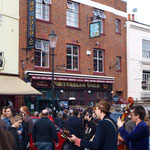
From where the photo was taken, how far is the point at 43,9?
18625mm

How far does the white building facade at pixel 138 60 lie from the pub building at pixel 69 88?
119 inches

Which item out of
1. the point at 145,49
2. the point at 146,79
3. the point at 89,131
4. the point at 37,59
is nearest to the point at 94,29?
the point at 37,59

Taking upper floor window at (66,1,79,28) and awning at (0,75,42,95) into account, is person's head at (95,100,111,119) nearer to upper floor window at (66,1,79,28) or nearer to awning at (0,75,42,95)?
awning at (0,75,42,95)

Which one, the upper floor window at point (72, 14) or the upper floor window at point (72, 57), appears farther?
the upper floor window at point (72, 14)

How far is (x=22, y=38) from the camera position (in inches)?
673

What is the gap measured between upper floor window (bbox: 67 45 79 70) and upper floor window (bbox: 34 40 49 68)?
1912 millimetres

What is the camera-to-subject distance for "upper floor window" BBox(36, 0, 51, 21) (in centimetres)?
1839

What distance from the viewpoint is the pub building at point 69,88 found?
57.4 ft

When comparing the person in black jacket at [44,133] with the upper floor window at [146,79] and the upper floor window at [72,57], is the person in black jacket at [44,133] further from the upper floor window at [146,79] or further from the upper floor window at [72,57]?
the upper floor window at [146,79]

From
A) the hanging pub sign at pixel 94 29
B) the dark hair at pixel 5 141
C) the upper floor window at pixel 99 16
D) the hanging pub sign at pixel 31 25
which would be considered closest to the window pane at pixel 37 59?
the hanging pub sign at pixel 31 25

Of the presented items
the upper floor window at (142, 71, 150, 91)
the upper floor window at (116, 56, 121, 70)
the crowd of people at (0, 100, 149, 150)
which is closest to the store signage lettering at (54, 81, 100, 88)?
the upper floor window at (116, 56, 121, 70)

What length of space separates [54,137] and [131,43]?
1801 cm

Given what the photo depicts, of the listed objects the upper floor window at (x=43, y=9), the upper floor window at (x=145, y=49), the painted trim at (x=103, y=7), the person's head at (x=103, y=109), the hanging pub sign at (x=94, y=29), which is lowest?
the person's head at (x=103, y=109)

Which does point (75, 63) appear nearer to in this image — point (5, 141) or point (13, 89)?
point (13, 89)
